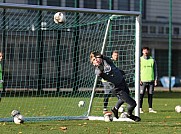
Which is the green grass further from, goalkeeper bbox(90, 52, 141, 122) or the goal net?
the goal net

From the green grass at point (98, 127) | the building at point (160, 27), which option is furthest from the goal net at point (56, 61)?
the building at point (160, 27)

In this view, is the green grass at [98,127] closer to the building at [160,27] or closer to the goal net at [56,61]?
the goal net at [56,61]

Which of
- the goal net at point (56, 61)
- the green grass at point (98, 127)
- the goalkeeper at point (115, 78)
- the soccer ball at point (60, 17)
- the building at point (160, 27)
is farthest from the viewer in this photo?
the building at point (160, 27)

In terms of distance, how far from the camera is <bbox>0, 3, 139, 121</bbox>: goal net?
15.4 metres

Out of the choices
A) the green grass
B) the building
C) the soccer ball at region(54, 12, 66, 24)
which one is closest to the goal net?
the soccer ball at region(54, 12, 66, 24)

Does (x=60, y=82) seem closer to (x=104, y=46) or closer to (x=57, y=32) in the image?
(x=57, y=32)

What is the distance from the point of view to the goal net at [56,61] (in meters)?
15.4

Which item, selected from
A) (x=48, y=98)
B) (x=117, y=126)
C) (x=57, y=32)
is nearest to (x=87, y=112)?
(x=117, y=126)

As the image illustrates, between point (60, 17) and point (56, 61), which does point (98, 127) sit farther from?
point (56, 61)

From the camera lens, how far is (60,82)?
884 inches

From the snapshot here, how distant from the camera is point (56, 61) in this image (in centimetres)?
2273

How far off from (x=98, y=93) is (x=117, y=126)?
14.5 feet

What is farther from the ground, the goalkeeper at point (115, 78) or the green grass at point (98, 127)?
the goalkeeper at point (115, 78)

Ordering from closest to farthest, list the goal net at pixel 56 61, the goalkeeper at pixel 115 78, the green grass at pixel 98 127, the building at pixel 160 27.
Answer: the green grass at pixel 98 127
the goalkeeper at pixel 115 78
the goal net at pixel 56 61
the building at pixel 160 27
